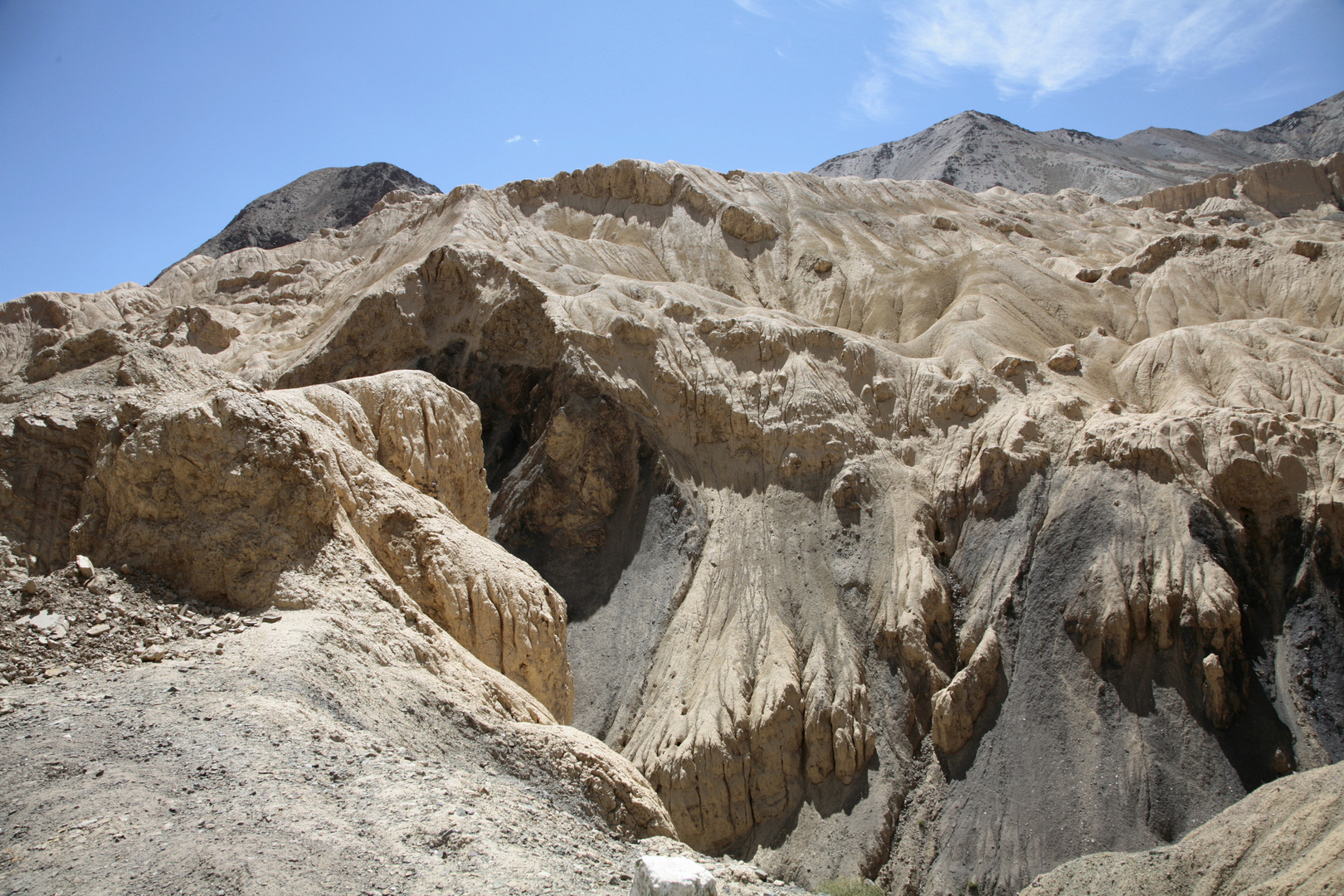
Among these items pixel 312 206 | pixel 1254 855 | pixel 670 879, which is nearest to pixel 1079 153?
pixel 312 206

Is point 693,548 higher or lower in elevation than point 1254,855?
higher

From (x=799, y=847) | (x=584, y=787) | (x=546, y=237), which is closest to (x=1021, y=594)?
(x=799, y=847)

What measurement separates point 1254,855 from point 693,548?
21097 mm

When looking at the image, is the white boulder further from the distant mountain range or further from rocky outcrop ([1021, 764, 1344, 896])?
the distant mountain range

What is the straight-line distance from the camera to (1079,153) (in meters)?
85.9

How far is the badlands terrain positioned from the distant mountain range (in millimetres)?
21061

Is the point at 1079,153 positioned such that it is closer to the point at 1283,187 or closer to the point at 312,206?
the point at 1283,187

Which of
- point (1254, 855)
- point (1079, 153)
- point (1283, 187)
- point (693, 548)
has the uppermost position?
point (1079, 153)

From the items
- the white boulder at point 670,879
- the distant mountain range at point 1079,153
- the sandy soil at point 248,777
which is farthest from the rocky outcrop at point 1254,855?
the distant mountain range at point 1079,153

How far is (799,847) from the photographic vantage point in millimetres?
23297

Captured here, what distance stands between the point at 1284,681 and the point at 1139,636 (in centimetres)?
349

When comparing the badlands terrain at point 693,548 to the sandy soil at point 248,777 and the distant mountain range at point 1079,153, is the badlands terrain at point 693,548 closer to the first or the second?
the sandy soil at point 248,777

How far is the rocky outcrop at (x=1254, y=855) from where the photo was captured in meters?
9.46

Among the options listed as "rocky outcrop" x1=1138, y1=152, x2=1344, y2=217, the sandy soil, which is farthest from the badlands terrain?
"rocky outcrop" x1=1138, y1=152, x2=1344, y2=217
